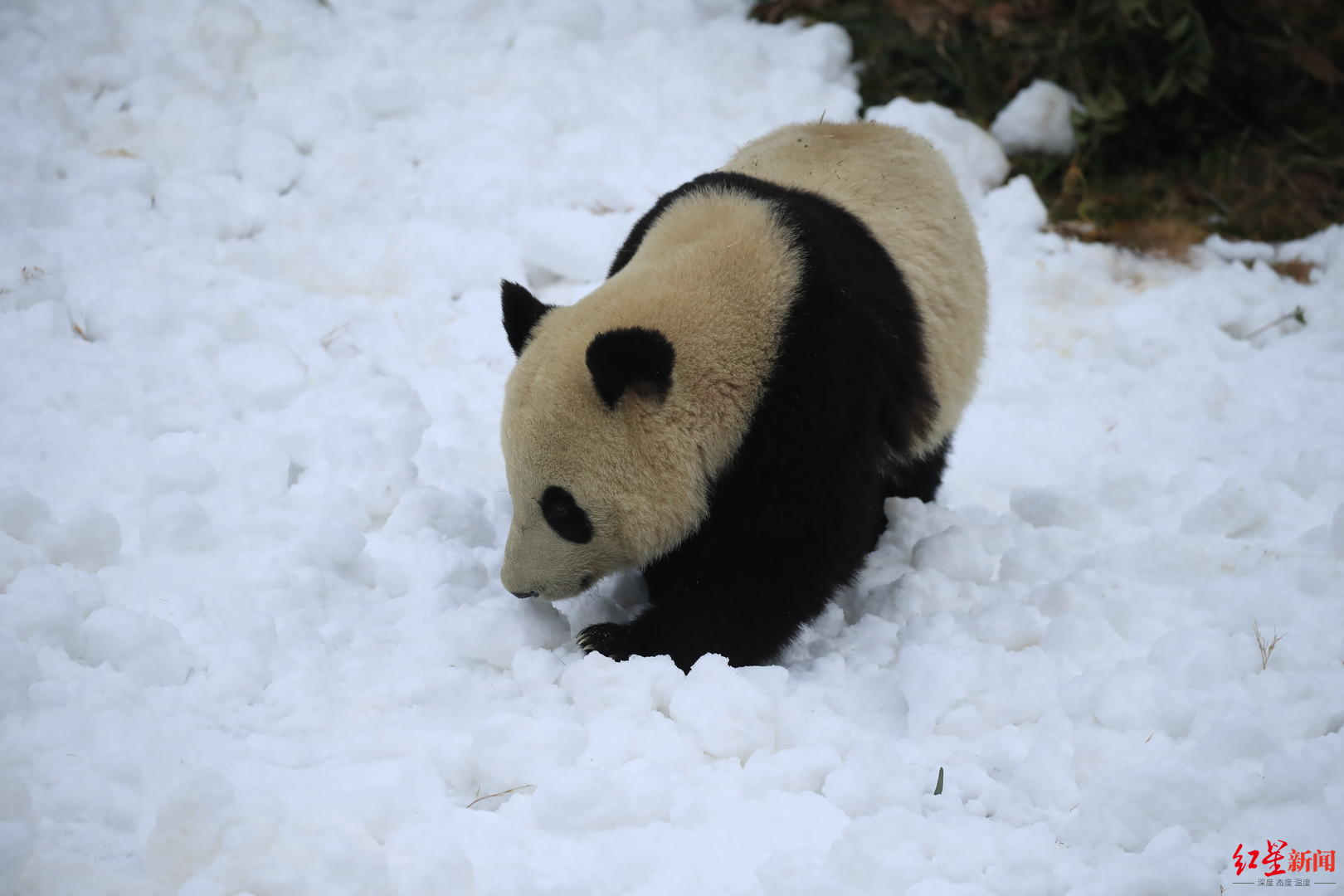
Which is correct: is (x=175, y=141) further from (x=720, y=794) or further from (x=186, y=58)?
(x=720, y=794)

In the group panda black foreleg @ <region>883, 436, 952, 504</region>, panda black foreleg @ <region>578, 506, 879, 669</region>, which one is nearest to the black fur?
panda black foreleg @ <region>578, 506, 879, 669</region>

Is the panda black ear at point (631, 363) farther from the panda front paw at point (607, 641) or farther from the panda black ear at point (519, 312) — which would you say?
the panda front paw at point (607, 641)

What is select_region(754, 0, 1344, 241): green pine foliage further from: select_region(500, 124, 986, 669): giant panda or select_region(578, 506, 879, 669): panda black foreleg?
select_region(578, 506, 879, 669): panda black foreleg

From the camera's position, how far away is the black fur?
346cm

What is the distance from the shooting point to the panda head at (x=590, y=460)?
3406mm

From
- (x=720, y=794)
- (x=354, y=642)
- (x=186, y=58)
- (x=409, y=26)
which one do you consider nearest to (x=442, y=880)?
(x=720, y=794)

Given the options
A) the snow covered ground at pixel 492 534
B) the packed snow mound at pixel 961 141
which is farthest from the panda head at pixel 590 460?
the packed snow mound at pixel 961 141

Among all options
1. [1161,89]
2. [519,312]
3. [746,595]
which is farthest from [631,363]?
[1161,89]

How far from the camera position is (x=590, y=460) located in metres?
3.44

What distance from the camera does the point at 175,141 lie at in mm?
5945

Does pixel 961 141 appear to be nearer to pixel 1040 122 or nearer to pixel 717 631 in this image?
pixel 1040 122

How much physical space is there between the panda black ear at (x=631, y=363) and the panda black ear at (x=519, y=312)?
0.53 meters

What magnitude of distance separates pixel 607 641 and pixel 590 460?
2.00ft

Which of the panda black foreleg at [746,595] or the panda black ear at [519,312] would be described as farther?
the panda black ear at [519,312]
